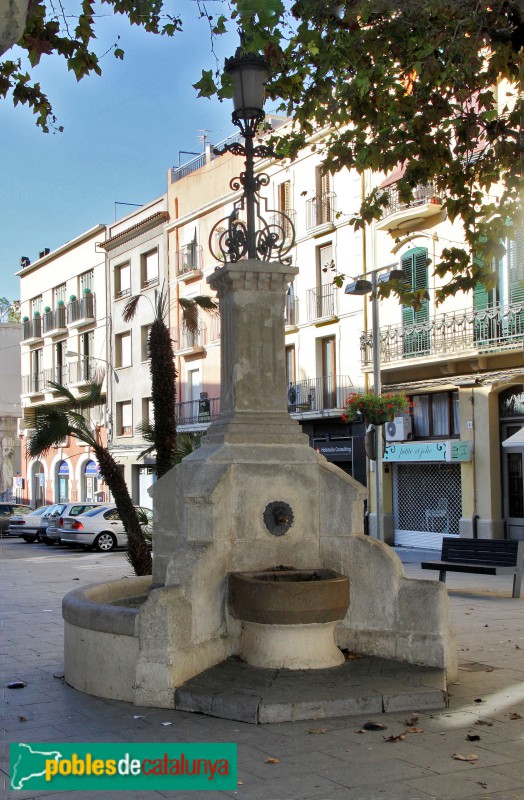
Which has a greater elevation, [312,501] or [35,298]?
[35,298]

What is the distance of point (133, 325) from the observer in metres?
43.9

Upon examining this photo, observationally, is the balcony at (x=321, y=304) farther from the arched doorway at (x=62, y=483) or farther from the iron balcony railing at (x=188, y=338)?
the arched doorway at (x=62, y=483)

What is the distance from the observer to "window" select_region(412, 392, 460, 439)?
2591 centimetres

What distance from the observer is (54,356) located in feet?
177

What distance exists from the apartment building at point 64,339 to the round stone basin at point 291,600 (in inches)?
1480

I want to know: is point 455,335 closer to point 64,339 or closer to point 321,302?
point 321,302

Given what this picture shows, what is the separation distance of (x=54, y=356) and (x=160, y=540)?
46579 millimetres

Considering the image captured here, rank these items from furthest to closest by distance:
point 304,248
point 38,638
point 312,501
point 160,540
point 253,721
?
point 304,248, point 38,638, point 160,540, point 312,501, point 253,721

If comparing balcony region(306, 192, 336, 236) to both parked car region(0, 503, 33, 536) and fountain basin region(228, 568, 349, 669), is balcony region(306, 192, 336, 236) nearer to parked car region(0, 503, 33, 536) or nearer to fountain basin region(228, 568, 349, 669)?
parked car region(0, 503, 33, 536)

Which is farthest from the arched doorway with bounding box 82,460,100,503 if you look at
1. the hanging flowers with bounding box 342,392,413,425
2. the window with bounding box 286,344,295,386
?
the hanging flowers with bounding box 342,392,413,425

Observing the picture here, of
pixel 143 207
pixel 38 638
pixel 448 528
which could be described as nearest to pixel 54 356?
pixel 143 207

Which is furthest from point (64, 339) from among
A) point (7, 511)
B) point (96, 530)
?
point (96, 530)

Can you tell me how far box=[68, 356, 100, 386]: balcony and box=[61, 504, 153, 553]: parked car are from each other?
16.8 metres

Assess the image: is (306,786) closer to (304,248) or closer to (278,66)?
(278,66)
